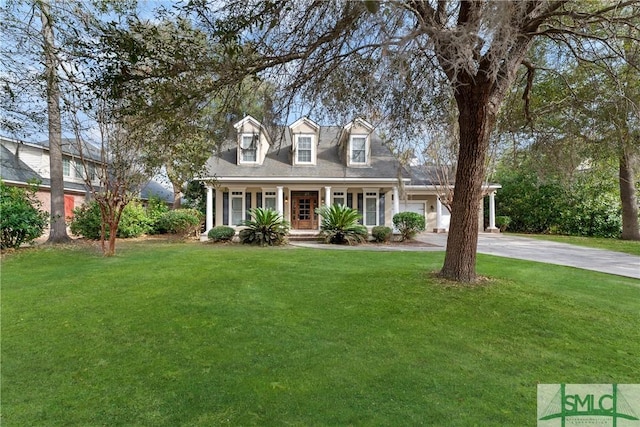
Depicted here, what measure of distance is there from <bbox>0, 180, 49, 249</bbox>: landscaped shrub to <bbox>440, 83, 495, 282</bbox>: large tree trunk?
11898mm

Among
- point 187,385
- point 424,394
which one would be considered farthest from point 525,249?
point 187,385

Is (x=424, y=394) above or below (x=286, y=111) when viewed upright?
below

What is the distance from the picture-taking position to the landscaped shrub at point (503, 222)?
69.8 ft

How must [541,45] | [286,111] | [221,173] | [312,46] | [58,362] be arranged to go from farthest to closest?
[221,173]
[541,45]
[286,111]
[312,46]
[58,362]

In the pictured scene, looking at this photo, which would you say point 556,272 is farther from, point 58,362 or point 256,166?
point 256,166

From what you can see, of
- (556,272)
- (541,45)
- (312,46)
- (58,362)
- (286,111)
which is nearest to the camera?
(58,362)

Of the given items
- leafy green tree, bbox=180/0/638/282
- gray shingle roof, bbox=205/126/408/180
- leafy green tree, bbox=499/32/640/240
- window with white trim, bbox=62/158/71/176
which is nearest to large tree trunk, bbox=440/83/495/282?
leafy green tree, bbox=180/0/638/282

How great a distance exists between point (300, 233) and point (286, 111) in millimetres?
11576

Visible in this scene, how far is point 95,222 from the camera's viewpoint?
1409 centimetres

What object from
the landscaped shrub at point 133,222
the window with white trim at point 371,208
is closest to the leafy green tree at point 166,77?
the landscaped shrub at point 133,222

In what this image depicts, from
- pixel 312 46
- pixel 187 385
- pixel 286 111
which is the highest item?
pixel 312 46

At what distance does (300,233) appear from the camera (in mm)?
17125

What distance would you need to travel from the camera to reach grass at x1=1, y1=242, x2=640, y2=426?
2545 millimetres
